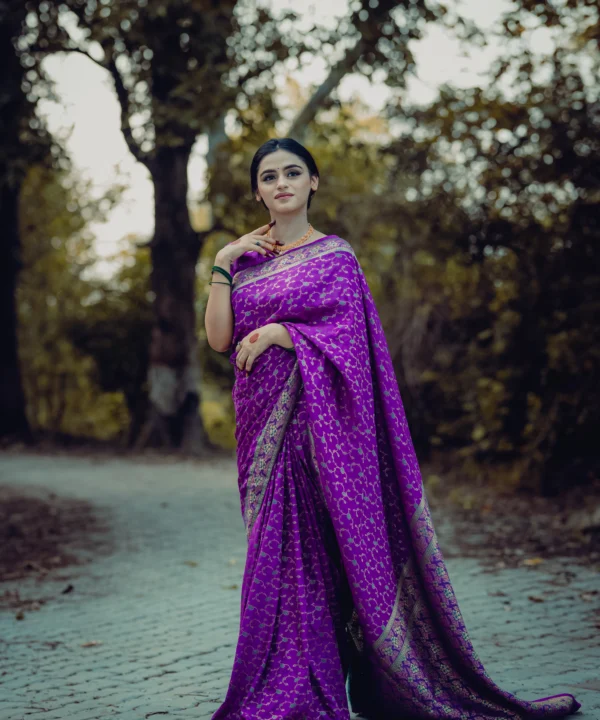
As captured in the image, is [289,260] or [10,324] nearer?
[289,260]

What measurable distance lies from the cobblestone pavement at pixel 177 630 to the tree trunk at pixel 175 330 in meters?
7.30

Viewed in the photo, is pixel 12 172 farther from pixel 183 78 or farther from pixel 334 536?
pixel 334 536

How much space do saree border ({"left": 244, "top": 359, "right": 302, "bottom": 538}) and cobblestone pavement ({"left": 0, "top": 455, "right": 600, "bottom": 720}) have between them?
85cm

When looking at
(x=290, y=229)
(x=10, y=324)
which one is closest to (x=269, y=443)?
(x=290, y=229)

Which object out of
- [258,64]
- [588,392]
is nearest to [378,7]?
[258,64]

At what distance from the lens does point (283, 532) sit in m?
3.42

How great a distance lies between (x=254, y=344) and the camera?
349 cm

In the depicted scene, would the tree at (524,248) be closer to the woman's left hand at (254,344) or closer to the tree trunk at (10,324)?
the woman's left hand at (254,344)

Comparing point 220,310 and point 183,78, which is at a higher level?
point 183,78

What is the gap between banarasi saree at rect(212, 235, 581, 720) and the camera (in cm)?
333

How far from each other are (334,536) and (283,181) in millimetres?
1294

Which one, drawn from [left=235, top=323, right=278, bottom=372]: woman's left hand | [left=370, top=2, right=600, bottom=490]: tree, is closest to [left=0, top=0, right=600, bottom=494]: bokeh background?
[left=370, top=2, right=600, bottom=490]: tree

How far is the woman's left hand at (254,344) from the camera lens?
3.48 m

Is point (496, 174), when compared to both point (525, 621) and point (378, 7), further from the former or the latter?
point (525, 621)
